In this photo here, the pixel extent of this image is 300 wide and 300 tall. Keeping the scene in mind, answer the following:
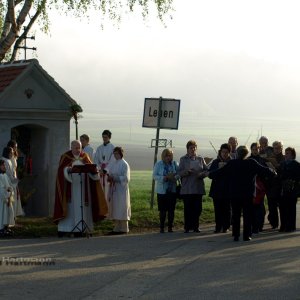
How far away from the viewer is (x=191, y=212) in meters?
18.7

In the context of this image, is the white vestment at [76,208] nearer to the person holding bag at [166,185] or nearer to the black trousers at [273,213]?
the person holding bag at [166,185]

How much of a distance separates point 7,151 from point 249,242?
188 inches

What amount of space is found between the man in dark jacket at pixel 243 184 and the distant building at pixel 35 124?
466 centimetres

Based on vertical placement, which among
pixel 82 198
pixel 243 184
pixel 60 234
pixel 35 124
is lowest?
pixel 60 234

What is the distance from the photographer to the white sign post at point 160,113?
2138 centimetres

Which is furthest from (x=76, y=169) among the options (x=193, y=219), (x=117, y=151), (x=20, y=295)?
(x=20, y=295)

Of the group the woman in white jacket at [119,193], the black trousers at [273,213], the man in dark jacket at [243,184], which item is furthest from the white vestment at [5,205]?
the black trousers at [273,213]

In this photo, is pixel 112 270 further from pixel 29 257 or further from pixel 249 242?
pixel 249 242

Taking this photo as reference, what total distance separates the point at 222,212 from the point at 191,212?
593 mm

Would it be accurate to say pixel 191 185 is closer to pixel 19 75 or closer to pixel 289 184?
pixel 289 184

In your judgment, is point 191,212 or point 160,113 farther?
point 160,113

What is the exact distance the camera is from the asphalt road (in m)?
11.5

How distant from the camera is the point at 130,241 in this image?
16844 millimetres

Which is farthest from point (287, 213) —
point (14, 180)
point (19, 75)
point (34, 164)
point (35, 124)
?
point (19, 75)
